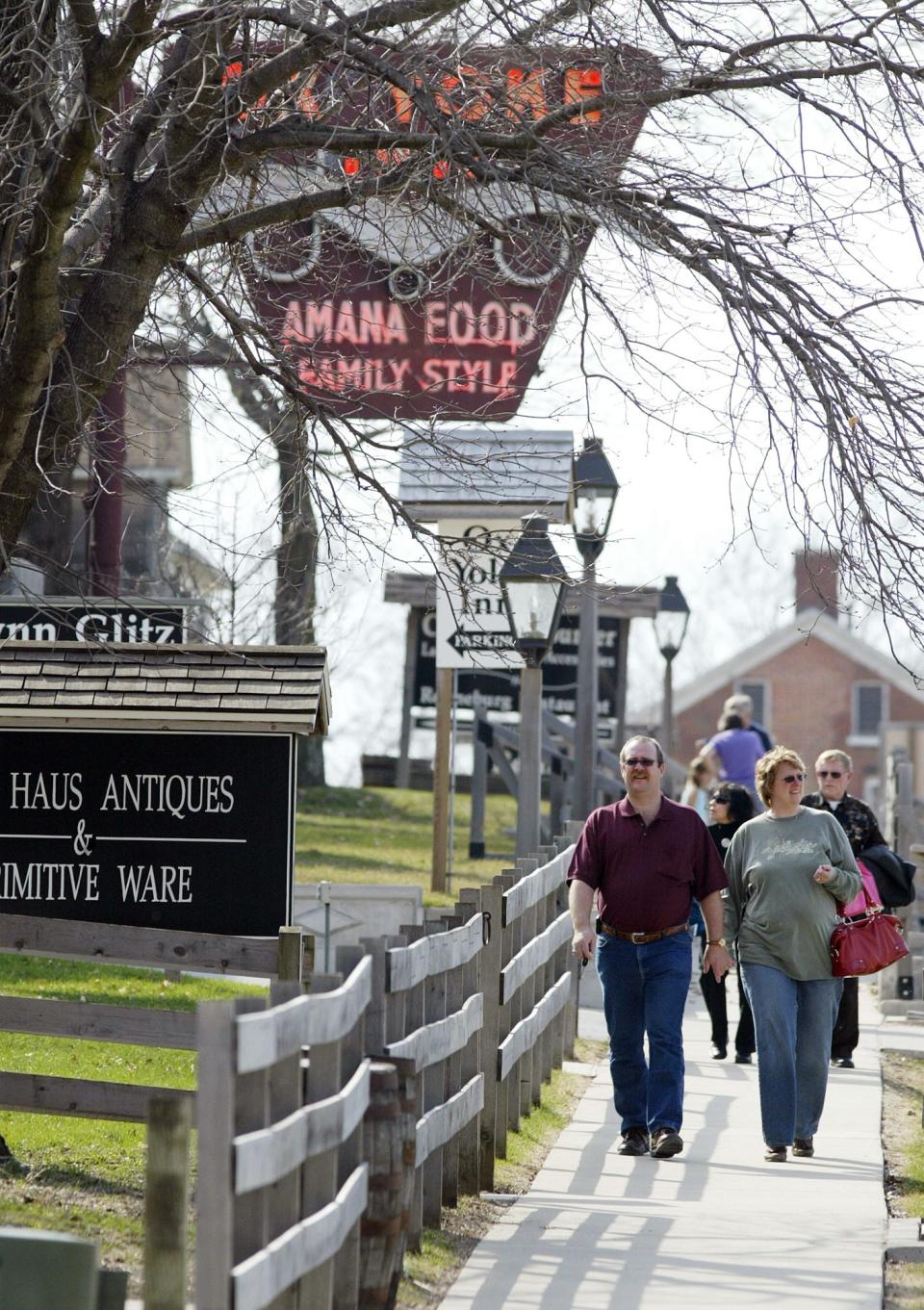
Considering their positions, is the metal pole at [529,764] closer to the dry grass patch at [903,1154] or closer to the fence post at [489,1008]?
the dry grass patch at [903,1154]

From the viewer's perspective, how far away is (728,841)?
443 inches

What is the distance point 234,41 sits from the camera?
8.28 m

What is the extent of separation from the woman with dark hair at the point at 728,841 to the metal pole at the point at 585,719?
9.24 feet

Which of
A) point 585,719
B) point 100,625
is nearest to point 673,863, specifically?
point 100,625

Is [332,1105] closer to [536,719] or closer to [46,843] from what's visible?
[46,843]

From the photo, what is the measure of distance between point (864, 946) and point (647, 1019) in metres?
0.99

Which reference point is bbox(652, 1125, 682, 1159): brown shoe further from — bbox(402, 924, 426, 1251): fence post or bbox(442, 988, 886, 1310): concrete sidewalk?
bbox(402, 924, 426, 1251): fence post

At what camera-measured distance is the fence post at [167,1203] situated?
12.0 ft

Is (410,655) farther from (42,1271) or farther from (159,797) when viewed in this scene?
(42,1271)

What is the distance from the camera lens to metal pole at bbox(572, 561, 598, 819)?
1420 cm

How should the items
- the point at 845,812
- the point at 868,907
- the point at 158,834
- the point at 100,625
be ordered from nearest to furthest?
the point at 868,907 < the point at 158,834 < the point at 845,812 < the point at 100,625

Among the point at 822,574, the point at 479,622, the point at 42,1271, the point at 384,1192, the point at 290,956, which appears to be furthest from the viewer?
the point at 479,622

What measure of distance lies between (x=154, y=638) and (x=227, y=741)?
2240mm

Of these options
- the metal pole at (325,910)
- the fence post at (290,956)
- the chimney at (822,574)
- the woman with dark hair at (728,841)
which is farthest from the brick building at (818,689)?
the fence post at (290,956)
